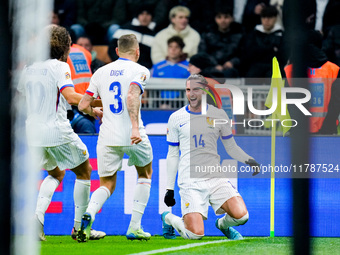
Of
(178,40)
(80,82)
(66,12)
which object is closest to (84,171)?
(80,82)

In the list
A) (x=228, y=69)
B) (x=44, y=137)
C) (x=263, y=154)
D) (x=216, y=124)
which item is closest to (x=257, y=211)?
(x=263, y=154)

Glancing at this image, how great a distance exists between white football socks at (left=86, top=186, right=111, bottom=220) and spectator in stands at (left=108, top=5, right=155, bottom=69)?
506 centimetres

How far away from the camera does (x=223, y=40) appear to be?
12.2 m

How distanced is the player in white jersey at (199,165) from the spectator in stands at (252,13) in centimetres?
557

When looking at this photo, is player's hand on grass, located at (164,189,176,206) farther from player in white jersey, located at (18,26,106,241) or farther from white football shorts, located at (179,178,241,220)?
player in white jersey, located at (18,26,106,241)

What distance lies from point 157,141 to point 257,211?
127 cm

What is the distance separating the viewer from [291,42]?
5.94 ft

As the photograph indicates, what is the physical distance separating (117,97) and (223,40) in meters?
5.64

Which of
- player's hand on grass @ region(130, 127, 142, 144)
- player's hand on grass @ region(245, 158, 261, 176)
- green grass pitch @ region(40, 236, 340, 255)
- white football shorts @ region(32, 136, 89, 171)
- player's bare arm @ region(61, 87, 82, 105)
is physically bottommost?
green grass pitch @ region(40, 236, 340, 255)

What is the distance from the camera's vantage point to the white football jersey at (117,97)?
22.4 feet

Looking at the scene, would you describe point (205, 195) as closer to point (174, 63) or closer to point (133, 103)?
point (133, 103)

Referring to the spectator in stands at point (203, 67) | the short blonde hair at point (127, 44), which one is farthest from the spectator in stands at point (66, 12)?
the short blonde hair at point (127, 44)

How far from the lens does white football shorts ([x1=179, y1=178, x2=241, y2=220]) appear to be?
7078mm

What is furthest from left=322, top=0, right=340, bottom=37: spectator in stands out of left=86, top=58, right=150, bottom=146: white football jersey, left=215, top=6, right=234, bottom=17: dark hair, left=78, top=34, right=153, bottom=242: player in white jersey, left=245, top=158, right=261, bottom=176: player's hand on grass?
left=86, top=58, right=150, bottom=146: white football jersey
